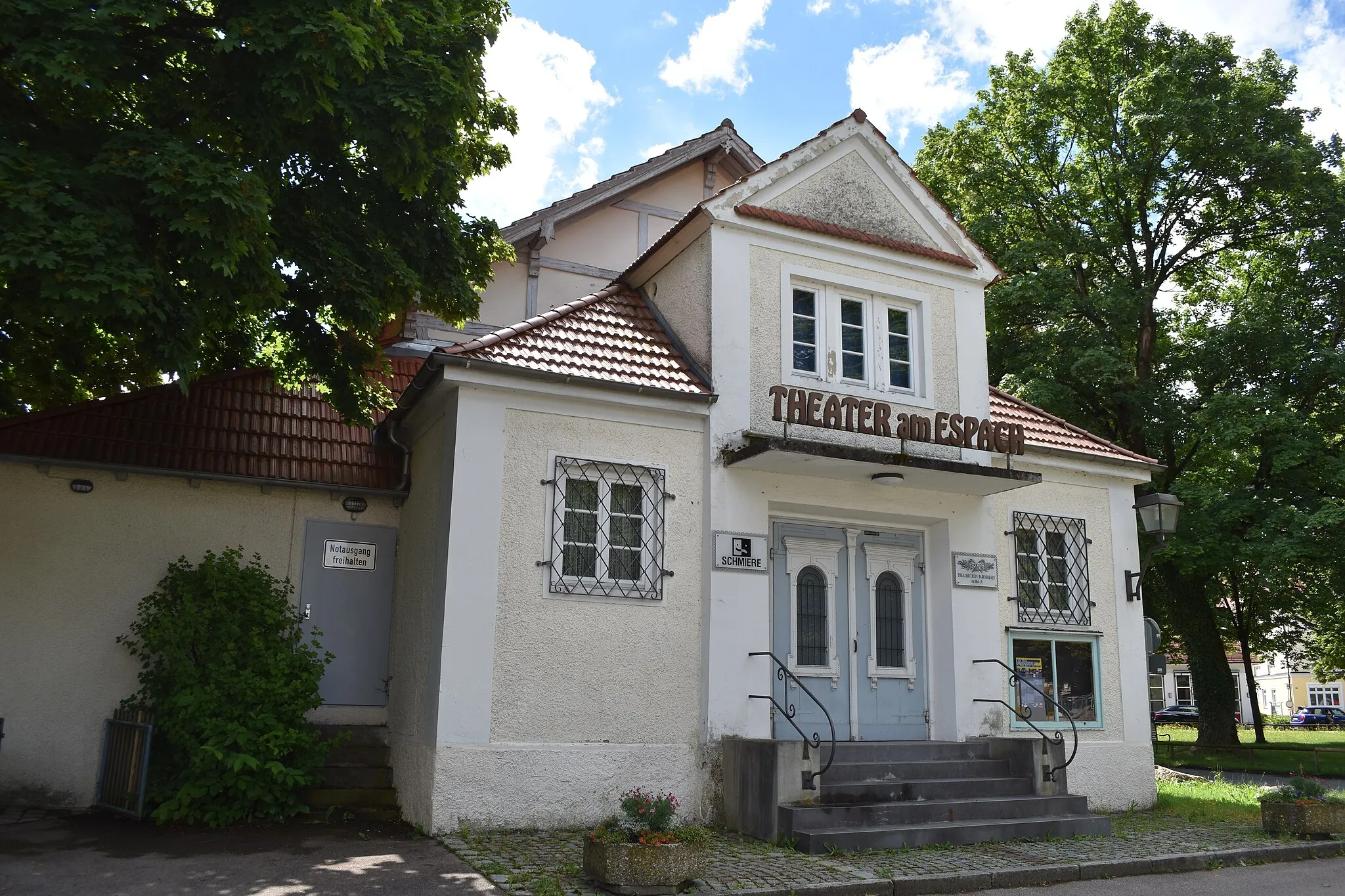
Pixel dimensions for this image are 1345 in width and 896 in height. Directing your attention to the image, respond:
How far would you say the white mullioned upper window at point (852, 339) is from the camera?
1198cm

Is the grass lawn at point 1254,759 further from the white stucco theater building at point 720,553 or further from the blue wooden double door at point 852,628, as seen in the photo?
the blue wooden double door at point 852,628

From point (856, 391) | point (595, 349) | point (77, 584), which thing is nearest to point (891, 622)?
point (856, 391)

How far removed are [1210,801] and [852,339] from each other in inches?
293

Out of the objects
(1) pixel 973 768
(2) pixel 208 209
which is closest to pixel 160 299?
(2) pixel 208 209

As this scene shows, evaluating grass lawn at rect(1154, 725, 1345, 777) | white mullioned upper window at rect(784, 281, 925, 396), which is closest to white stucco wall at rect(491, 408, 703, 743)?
white mullioned upper window at rect(784, 281, 925, 396)

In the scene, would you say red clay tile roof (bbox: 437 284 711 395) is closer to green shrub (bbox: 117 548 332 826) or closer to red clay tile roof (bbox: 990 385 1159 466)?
green shrub (bbox: 117 548 332 826)

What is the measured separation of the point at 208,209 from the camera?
8281mm

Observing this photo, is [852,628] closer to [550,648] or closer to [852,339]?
[852,339]

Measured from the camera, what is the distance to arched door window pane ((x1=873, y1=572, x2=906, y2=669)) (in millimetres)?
12109

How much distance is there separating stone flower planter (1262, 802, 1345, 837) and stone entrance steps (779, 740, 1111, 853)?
1845 millimetres

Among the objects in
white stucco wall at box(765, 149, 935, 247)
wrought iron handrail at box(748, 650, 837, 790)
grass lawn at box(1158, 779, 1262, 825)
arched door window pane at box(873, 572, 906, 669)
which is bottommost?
grass lawn at box(1158, 779, 1262, 825)

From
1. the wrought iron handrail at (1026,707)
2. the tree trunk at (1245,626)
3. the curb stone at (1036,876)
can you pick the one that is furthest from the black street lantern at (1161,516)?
the tree trunk at (1245,626)

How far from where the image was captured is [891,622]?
1223 centimetres

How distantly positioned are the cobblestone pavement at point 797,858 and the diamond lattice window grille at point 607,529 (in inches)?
91.4
